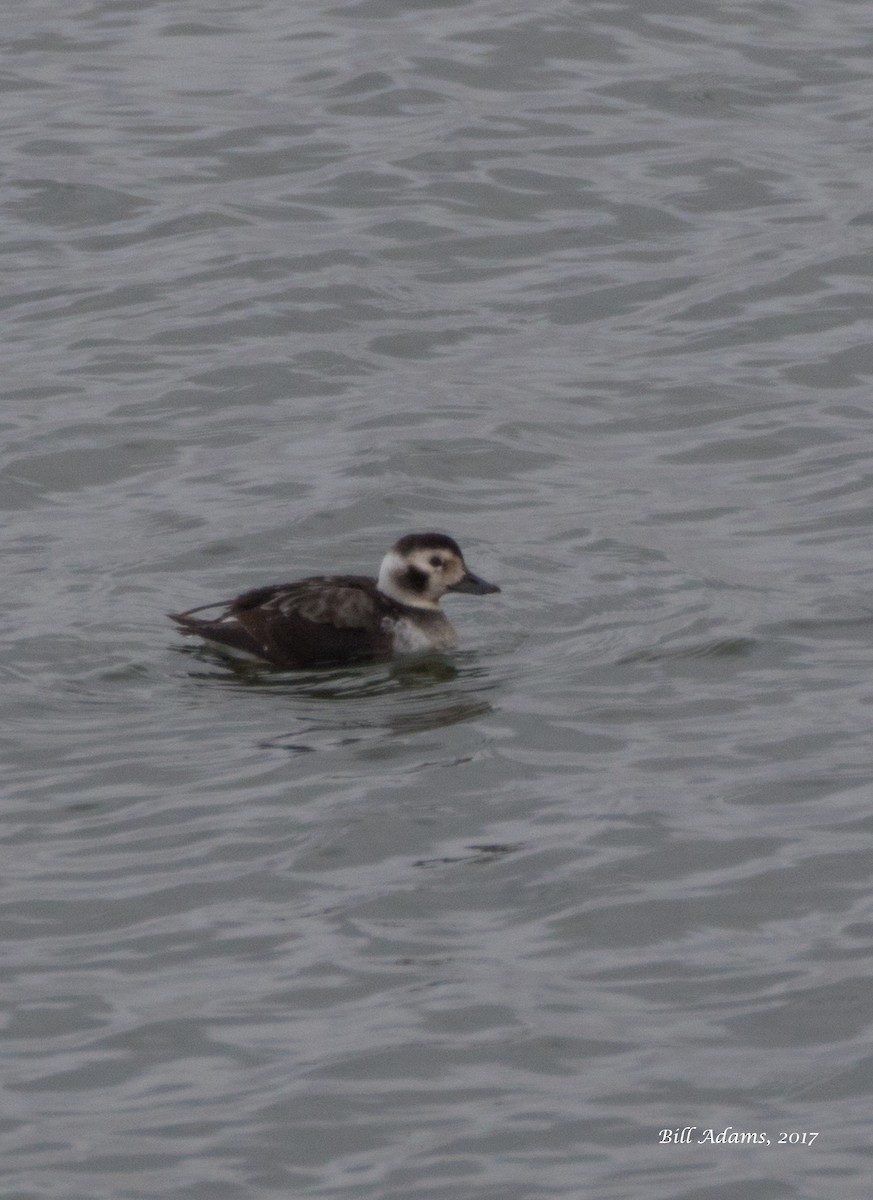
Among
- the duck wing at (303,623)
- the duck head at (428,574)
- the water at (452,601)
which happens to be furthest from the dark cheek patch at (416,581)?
the water at (452,601)

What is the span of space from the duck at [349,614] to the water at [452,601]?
0.70 ft

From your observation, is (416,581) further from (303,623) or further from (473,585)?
(303,623)

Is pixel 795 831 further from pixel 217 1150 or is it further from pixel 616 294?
pixel 616 294

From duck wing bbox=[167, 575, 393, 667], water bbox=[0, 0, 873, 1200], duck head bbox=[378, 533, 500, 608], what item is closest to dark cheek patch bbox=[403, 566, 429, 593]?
duck head bbox=[378, 533, 500, 608]

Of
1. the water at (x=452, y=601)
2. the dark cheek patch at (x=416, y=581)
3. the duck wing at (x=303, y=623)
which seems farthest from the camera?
the dark cheek patch at (x=416, y=581)

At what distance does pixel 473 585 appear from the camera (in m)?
12.7

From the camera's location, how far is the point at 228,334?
17.3m

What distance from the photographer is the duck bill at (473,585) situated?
1264cm

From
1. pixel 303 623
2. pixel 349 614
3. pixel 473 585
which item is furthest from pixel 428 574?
pixel 303 623

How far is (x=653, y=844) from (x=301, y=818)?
1.48m

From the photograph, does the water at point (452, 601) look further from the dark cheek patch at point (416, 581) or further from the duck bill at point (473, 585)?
the dark cheek patch at point (416, 581)

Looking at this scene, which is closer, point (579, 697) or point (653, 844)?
point (653, 844)

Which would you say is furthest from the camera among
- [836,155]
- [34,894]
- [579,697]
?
[836,155]

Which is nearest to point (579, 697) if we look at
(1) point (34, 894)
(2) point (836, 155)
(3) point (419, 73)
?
(1) point (34, 894)
